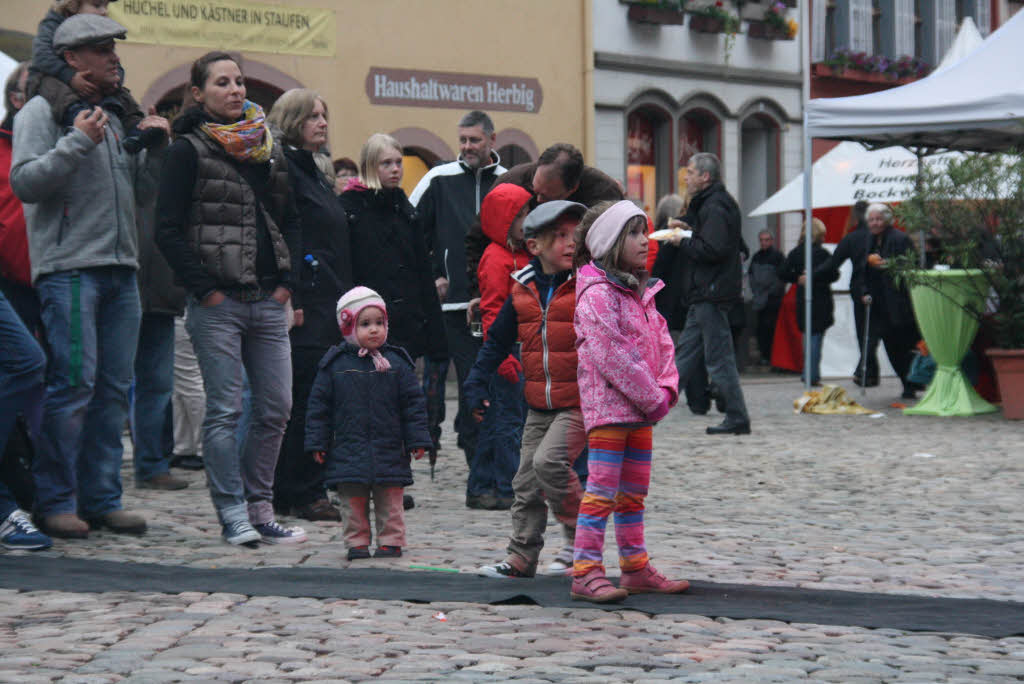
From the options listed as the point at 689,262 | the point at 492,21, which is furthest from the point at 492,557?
the point at 492,21

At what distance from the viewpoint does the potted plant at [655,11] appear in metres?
23.2

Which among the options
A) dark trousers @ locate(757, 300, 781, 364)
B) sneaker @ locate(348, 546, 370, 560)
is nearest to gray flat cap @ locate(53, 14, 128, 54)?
sneaker @ locate(348, 546, 370, 560)

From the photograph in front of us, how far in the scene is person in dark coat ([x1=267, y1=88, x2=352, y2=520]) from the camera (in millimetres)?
7621

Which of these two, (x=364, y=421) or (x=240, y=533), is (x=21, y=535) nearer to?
(x=240, y=533)

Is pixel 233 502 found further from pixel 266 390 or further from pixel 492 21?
pixel 492 21

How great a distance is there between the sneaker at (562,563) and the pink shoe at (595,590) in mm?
651

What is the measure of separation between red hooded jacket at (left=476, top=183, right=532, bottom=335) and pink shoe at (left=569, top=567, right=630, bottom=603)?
2031 millimetres

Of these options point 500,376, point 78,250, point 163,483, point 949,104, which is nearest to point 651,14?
point 949,104

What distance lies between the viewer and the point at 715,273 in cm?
1198

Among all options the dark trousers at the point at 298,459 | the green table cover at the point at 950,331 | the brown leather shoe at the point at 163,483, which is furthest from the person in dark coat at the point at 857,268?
the dark trousers at the point at 298,459

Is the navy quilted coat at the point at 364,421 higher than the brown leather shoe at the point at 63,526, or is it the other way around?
the navy quilted coat at the point at 364,421

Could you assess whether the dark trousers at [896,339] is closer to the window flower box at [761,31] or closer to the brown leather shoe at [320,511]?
the brown leather shoe at [320,511]

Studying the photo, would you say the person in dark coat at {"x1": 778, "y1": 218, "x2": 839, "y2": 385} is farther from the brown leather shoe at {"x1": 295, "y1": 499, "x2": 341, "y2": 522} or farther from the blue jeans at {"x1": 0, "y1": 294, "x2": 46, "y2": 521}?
the blue jeans at {"x1": 0, "y1": 294, "x2": 46, "y2": 521}

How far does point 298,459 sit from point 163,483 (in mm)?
1313
